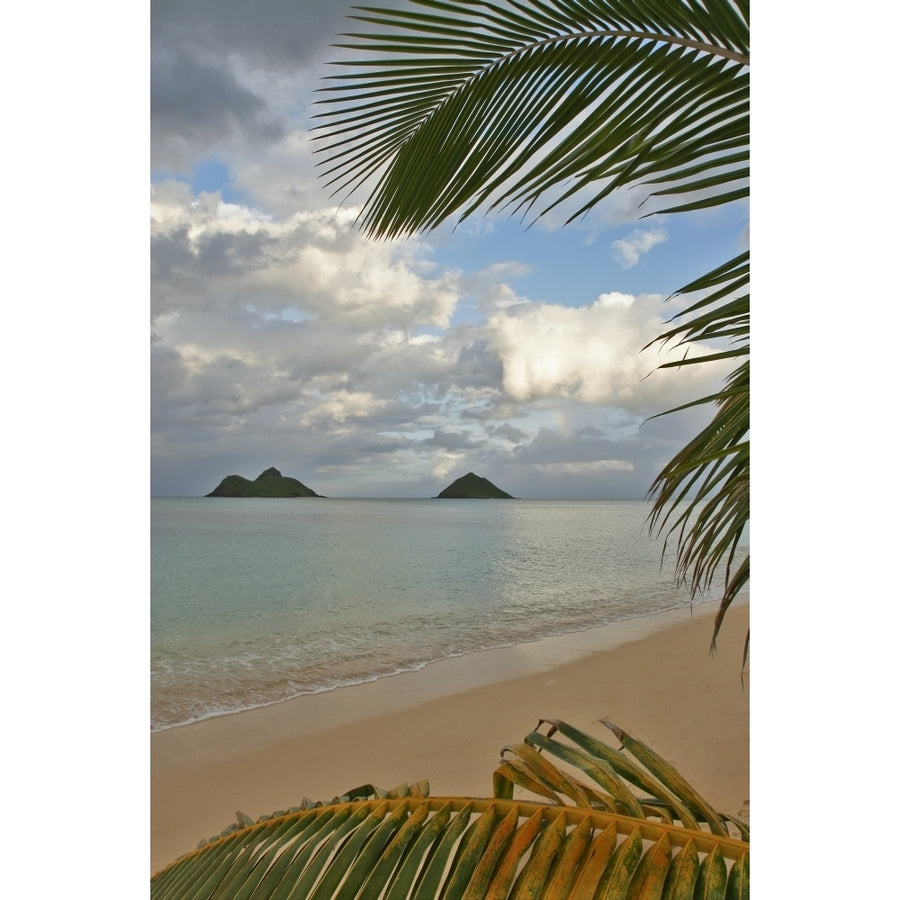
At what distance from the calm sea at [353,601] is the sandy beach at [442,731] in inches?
17.8

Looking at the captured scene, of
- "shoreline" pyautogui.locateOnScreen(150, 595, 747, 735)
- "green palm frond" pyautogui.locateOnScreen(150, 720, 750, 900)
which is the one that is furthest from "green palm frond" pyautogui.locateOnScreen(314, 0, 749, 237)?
"shoreline" pyautogui.locateOnScreen(150, 595, 747, 735)

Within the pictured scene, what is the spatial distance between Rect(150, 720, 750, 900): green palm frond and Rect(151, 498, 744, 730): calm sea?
A: 167 inches

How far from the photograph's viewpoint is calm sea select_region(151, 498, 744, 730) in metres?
5.46

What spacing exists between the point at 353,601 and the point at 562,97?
8434mm

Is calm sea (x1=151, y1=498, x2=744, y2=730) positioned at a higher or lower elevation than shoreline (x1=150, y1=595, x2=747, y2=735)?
lower

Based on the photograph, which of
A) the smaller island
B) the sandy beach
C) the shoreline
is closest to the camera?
the sandy beach

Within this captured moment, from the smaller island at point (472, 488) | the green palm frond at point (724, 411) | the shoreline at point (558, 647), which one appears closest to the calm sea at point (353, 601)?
the shoreline at point (558, 647)

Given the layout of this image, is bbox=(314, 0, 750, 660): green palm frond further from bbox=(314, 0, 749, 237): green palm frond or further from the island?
the island

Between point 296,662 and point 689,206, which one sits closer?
point 689,206
